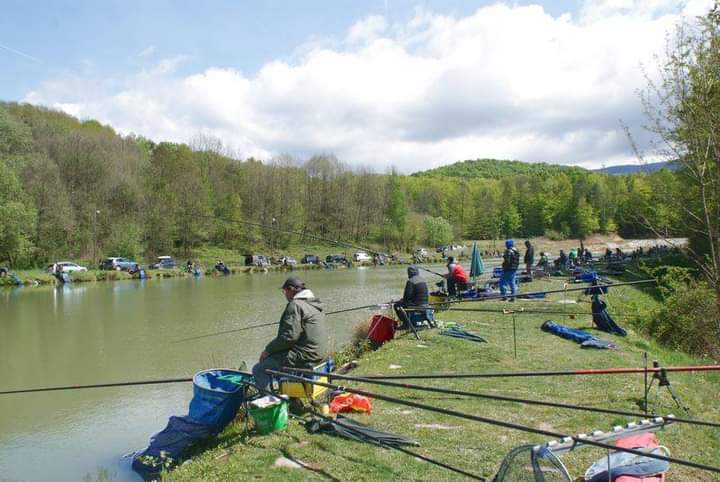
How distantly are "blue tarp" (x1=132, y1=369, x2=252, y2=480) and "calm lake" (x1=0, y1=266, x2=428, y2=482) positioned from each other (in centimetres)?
40

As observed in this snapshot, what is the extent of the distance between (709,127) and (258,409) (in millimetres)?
6205

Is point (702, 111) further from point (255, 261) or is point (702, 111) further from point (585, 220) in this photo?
point (585, 220)

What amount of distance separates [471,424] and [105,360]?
9649 mm

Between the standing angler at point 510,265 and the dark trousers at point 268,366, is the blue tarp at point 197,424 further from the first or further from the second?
the standing angler at point 510,265

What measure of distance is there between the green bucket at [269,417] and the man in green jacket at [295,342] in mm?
279

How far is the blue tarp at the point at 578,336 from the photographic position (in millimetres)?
8961

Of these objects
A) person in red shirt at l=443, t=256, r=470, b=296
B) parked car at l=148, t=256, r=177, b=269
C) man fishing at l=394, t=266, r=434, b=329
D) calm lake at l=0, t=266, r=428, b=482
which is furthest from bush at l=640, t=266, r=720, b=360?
parked car at l=148, t=256, r=177, b=269

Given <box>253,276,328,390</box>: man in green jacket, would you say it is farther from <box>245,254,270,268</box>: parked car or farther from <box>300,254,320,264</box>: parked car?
<box>300,254,320,264</box>: parked car

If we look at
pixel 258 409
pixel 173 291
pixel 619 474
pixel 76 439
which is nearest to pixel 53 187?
pixel 173 291

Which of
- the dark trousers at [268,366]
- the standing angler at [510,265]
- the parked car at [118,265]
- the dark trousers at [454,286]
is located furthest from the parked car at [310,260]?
the dark trousers at [268,366]

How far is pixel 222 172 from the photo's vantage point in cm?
6250

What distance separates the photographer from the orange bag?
6027 millimetres

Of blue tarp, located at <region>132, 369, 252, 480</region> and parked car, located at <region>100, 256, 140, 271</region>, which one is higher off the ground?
parked car, located at <region>100, 256, 140, 271</region>

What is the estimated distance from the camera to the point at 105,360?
1242cm
